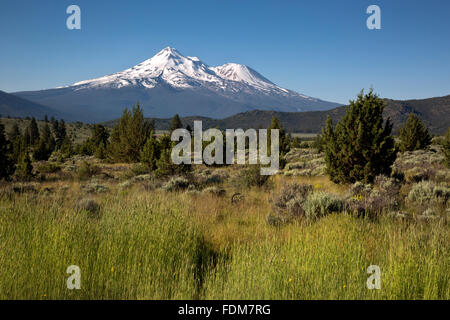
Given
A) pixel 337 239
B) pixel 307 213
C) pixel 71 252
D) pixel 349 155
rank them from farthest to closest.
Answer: pixel 349 155 → pixel 307 213 → pixel 337 239 → pixel 71 252

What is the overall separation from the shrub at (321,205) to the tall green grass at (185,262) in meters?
0.95

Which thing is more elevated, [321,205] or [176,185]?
[321,205]

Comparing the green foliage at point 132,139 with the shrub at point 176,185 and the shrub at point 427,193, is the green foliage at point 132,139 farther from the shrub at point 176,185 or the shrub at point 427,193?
the shrub at point 427,193

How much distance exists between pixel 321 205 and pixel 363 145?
620 cm

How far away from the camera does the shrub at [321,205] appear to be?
598cm

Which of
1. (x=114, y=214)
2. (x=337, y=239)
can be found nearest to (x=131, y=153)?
(x=114, y=214)

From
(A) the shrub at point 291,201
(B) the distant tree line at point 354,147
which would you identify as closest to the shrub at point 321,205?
(A) the shrub at point 291,201

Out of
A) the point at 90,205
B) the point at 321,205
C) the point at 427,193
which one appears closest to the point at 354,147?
the point at 427,193

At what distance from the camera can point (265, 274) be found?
3053 millimetres

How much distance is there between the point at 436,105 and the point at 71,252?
235 metres

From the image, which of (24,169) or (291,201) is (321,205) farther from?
(24,169)

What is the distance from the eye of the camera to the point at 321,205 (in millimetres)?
5988

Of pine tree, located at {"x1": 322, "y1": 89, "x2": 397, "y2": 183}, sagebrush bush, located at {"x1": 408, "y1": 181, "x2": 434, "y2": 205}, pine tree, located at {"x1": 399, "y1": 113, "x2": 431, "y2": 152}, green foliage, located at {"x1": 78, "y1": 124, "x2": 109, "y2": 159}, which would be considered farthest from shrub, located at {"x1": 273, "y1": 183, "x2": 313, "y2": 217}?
Result: green foliage, located at {"x1": 78, "y1": 124, "x2": 109, "y2": 159}
